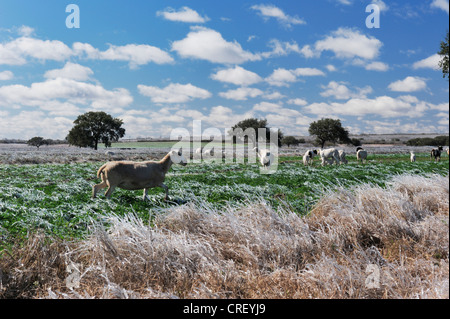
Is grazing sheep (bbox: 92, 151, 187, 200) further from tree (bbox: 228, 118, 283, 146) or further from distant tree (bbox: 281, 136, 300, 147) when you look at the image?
distant tree (bbox: 281, 136, 300, 147)

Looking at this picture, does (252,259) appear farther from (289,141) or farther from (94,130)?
(289,141)

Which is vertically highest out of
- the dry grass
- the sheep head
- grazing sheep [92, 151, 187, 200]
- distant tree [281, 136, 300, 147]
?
distant tree [281, 136, 300, 147]

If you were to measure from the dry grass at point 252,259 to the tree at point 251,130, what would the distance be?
9794cm

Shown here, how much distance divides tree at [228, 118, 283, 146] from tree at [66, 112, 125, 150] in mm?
40260

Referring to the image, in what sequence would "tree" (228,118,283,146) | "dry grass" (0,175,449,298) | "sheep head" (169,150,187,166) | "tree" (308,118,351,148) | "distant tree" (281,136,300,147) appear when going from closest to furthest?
1. "dry grass" (0,175,449,298)
2. "sheep head" (169,150,187,166)
3. "tree" (308,118,351,148)
4. "tree" (228,118,283,146)
5. "distant tree" (281,136,300,147)

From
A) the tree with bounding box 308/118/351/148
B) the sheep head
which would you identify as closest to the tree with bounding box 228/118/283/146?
the tree with bounding box 308/118/351/148

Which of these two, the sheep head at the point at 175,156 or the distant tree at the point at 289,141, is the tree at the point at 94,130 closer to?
the distant tree at the point at 289,141

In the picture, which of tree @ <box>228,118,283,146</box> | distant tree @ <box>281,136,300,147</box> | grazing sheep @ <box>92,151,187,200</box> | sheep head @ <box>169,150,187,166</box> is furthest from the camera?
distant tree @ <box>281,136,300,147</box>

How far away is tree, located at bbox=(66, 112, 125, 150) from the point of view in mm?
85875

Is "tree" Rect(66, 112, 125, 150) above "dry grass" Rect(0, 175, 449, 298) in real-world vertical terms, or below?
above

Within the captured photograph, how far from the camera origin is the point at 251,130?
105625mm

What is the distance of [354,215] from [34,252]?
21.2ft

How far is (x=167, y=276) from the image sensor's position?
487 cm
